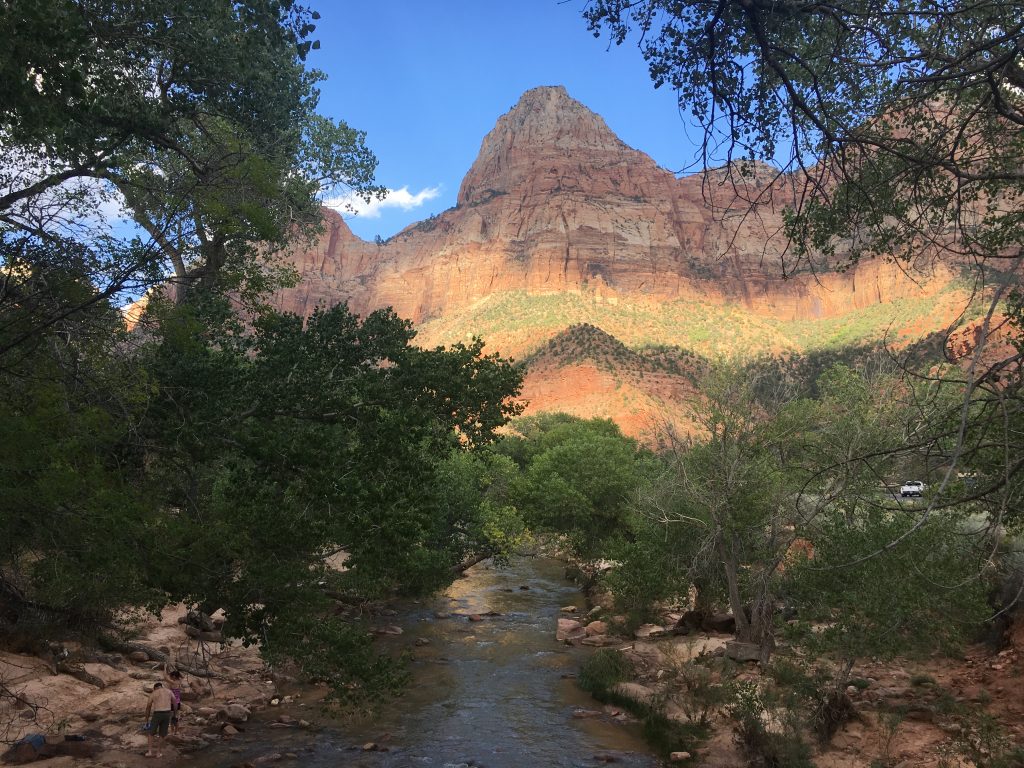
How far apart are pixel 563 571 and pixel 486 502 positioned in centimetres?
1319

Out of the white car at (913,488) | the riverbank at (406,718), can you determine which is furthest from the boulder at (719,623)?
the white car at (913,488)

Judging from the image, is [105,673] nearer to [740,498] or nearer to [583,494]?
[740,498]

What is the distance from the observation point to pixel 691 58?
19.1ft

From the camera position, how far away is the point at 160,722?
1342 centimetres

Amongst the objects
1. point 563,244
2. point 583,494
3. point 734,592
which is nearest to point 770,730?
point 734,592

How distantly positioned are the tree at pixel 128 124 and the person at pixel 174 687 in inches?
346

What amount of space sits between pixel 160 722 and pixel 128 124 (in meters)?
11.0

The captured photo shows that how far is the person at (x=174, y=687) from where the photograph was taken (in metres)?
14.3

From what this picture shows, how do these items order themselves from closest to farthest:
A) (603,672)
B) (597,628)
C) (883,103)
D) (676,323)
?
(883,103)
(603,672)
(597,628)
(676,323)

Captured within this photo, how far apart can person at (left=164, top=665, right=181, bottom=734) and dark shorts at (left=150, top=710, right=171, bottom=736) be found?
51cm

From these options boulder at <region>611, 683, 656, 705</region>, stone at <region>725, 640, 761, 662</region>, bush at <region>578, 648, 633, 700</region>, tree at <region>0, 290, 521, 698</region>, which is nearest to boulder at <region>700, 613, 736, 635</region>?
stone at <region>725, 640, 761, 662</region>

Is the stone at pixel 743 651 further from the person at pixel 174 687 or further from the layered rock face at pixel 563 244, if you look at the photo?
the layered rock face at pixel 563 244

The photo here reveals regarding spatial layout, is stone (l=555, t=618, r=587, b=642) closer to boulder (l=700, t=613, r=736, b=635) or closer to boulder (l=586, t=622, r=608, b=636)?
boulder (l=586, t=622, r=608, b=636)

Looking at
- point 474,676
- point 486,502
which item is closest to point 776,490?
point 474,676
